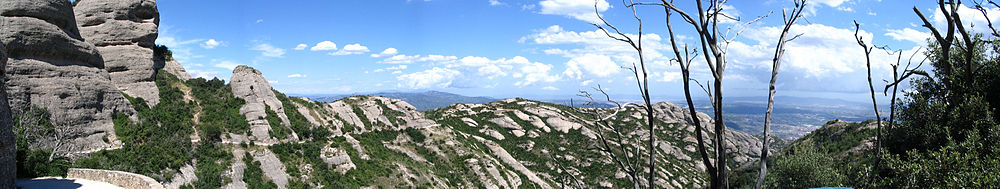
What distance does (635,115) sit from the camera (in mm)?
105312

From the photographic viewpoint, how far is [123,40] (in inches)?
1407

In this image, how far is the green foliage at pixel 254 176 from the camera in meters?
31.5

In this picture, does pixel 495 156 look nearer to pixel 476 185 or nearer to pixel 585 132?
pixel 476 185

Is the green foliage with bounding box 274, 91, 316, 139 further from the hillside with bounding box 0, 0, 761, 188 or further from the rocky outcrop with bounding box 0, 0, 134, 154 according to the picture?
the rocky outcrop with bounding box 0, 0, 134, 154

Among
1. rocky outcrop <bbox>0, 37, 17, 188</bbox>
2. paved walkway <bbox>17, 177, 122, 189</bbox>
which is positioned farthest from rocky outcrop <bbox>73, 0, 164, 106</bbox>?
rocky outcrop <bbox>0, 37, 17, 188</bbox>

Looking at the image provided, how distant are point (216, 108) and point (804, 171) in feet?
157

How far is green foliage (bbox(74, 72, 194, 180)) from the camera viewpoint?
2547cm

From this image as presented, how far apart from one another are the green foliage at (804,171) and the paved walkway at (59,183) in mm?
38019

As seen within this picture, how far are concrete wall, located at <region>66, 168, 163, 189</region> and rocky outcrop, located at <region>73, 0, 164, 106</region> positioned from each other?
654 inches

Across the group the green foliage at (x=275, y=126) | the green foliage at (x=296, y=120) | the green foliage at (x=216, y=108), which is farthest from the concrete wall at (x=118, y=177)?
the green foliage at (x=296, y=120)

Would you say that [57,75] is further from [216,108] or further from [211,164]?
[216,108]

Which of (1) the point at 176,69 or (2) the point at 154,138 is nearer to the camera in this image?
(2) the point at 154,138

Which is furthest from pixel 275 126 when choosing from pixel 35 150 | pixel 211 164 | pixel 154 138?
pixel 35 150

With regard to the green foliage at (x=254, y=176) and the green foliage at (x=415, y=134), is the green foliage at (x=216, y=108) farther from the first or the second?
the green foliage at (x=415, y=134)
